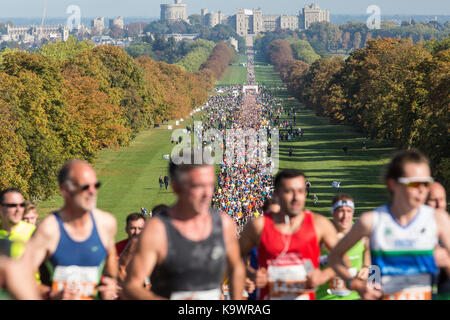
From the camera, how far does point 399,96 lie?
6869 centimetres

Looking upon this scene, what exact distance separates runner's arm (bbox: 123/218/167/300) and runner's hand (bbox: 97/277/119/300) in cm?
82

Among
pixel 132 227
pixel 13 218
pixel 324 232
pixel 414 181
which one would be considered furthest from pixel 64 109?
pixel 414 181

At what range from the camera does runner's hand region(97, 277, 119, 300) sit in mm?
8844

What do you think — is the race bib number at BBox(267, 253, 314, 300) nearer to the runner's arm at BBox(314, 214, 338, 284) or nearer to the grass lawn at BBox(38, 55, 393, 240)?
the runner's arm at BBox(314, 214, 338, 284)

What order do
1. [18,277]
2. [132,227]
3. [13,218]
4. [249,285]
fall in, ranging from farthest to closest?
[132,227], [13,218], [249,285], [18,277]

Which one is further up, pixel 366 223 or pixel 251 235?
pixel 366 223

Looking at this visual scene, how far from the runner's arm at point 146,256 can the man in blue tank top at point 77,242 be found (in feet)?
2.65

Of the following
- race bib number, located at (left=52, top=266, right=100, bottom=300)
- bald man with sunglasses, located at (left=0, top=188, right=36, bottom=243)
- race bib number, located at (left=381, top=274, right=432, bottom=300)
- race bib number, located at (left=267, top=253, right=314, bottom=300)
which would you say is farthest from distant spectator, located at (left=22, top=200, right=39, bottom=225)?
race bib number, located at (left=381, top=274, right=432, bottom=300)

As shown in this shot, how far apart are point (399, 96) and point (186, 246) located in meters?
62.3

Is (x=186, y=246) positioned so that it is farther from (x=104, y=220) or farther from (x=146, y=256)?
(x=104, y=220)

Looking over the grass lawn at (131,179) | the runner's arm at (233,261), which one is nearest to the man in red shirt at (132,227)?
the runner's arm at (233,261)

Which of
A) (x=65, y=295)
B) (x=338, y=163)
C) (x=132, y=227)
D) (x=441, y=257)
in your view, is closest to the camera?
(x=441, y=257)

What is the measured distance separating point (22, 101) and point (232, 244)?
2001 inches
